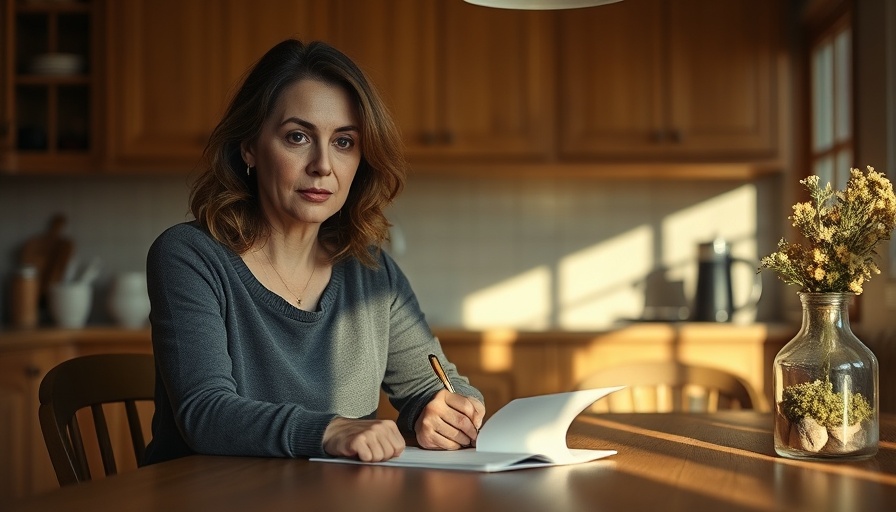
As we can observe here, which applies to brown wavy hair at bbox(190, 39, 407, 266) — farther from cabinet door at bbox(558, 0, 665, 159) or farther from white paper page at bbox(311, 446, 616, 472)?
Result: cabinet door at bbox(558, 0, 665, 159)

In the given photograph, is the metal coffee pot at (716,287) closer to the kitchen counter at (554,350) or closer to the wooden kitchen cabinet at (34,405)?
the kitchen counter at (554,350)

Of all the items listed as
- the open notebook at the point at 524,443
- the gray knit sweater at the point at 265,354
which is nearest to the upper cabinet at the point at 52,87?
the gray knit sweater at the point at 265,354

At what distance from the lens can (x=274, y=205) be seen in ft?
6.10

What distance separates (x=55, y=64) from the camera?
13.0 feet

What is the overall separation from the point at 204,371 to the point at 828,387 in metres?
0.85

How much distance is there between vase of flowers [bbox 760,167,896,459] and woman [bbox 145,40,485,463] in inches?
17.8

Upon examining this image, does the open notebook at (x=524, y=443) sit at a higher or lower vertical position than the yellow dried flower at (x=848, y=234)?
lower

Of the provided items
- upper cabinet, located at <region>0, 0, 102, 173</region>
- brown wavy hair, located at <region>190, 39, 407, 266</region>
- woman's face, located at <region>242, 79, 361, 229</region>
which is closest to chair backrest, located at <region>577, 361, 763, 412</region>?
brown wavy hair, located at <region>190, 39, 407, 266</region>

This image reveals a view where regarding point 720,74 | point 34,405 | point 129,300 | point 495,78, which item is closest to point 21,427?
point 34,405

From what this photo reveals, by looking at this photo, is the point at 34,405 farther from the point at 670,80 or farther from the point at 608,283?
the point at 670,80

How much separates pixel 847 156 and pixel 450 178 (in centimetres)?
151

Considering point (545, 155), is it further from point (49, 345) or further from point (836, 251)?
point (836, 251)

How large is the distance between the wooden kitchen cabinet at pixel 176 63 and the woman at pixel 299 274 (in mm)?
2048

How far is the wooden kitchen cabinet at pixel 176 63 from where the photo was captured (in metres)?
3.89
